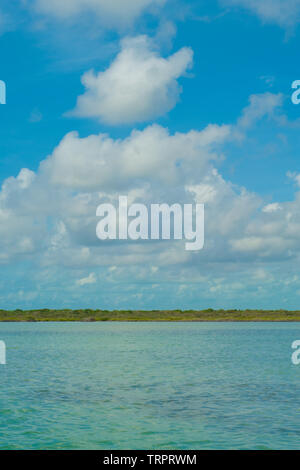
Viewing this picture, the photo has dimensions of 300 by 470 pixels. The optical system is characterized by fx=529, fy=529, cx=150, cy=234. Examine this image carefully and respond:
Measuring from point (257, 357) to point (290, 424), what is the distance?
35862 mm

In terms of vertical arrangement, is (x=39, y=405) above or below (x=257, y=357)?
below

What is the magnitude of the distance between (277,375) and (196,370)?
280 inches

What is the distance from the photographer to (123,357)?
60.2m

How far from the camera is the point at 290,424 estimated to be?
81.9 ft
